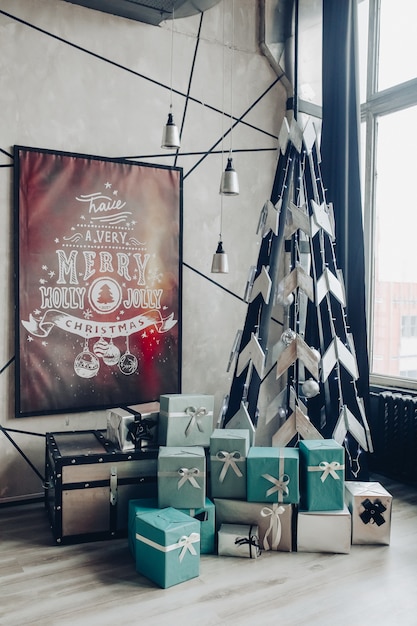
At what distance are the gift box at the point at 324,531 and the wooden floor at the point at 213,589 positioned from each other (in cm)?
5

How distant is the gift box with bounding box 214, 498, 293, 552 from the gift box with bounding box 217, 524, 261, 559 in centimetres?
7

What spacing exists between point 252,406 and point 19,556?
5.08ft

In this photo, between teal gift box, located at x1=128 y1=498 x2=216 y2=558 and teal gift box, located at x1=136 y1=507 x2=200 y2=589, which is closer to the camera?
teal gift box, located at x1=136 y1=507 x2=200 y2=589

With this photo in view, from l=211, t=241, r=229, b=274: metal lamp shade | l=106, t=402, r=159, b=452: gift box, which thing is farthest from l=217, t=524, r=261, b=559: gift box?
l=211, t=241, r=229, b=274: metal lamp shade

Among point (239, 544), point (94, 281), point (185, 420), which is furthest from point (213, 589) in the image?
point (94, 281)

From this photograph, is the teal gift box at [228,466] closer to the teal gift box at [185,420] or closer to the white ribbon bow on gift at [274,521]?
the white ribbon bow on gift at [274,521]

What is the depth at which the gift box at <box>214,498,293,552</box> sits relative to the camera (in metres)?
2.96

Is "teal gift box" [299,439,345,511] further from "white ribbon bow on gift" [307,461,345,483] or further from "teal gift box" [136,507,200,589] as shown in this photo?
"teal gift box" [136,507,200,589]

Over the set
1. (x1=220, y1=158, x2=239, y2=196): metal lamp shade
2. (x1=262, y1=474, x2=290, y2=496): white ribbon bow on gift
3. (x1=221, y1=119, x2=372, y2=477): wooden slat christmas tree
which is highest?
(x1=220, y1=158, x2=239, y2=196): metal lamp shade

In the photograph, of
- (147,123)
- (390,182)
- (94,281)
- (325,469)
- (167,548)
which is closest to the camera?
(167,548)

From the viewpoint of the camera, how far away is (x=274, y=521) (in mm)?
2955

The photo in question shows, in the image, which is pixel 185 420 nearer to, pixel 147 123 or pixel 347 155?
pixel 147 123

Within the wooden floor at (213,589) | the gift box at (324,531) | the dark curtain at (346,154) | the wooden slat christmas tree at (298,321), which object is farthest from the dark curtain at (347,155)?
the wooden floor at (213,589)

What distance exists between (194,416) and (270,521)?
0.70m
